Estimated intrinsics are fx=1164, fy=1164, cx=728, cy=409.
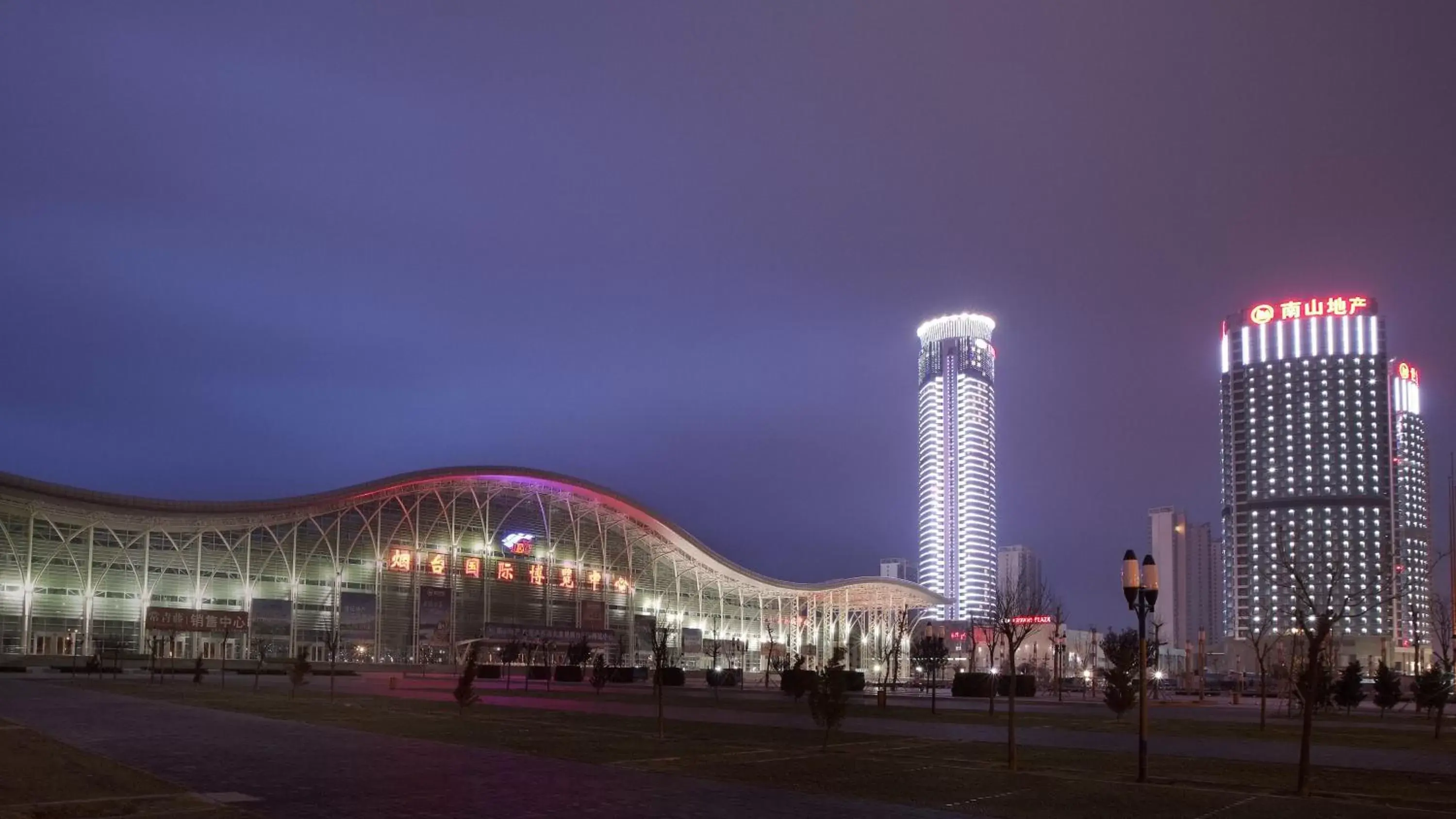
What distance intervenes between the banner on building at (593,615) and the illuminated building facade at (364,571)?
0.67 ft

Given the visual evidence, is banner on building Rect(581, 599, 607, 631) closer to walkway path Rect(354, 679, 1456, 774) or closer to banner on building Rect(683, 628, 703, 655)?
banner on building Rect(683, 628, 703, 655)

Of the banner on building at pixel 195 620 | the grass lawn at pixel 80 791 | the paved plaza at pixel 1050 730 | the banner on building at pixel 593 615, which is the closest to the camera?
the grass lawn at pixel 80 791

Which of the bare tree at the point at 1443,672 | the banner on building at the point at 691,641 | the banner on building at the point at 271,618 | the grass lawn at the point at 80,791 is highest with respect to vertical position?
the grass lawn at the point at 80,791

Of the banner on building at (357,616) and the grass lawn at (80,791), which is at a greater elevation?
the grass lawn at (80,791)

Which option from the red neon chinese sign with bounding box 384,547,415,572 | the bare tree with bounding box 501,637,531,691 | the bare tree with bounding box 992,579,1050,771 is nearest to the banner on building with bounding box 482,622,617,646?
the bare tree with bounding box 501,637,531,691

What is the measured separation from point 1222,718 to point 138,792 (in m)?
41.1

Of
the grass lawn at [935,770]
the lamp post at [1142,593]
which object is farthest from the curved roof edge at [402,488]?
the lamp post at [1142,593]

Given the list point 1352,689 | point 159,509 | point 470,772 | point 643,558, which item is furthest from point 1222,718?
point 643,558

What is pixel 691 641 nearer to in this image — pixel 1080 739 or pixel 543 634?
pixel 543 634

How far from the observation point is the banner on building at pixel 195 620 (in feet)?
256

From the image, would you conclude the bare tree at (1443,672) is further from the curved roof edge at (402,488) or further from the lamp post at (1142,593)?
the curved roof edge at (402,488)

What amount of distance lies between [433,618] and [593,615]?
53.9 feet

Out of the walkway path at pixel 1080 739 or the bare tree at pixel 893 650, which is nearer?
the walkway path at pixel 1080 739

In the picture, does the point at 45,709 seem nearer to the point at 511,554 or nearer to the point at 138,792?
Answer: the point at 138,792
